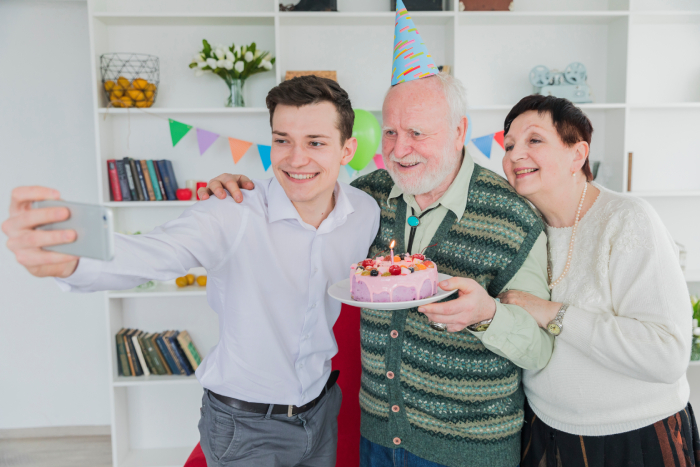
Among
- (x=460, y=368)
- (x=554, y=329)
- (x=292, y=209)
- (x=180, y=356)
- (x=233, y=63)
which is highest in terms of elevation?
(x=233, y=63)

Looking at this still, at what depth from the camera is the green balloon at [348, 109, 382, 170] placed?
2.63 meters

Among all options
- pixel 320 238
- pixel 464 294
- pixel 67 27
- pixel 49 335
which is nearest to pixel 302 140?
pixel 320 238

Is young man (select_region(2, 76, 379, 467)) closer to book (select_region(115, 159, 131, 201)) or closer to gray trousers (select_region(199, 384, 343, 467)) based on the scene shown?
gray trousers (select_region(199, 384, 343, 467))

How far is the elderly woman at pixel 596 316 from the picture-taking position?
1.23m

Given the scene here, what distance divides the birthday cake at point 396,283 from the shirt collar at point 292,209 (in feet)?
0.83

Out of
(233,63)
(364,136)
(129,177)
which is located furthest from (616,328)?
(129,177)

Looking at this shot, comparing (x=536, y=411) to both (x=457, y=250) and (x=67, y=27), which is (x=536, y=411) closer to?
(x=457, y=250)

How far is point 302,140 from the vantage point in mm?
1361

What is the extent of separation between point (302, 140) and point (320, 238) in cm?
28

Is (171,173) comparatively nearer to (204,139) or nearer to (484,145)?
(204,139)

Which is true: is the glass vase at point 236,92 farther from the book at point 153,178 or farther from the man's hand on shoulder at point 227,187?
the man's hand on shoulder at point 227,187

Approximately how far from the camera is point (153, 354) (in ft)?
9.89

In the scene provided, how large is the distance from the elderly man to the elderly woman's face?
0.23 ft

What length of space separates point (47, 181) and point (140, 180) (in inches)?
30.2
